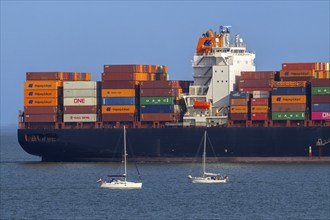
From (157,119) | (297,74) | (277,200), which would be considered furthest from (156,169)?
(277,200)

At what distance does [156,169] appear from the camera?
89062 mm

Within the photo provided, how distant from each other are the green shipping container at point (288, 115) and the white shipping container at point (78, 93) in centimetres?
1563

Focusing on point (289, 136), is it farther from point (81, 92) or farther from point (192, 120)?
point (81, 92)

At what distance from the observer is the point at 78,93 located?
3797 inches

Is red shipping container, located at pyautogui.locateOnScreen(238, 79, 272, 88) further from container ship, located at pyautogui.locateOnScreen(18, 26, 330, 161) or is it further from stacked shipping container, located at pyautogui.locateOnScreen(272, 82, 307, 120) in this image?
stacked shipping container, located at pyautogui.locateOnScreen(272, 82, 307, 120)

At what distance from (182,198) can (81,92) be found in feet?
94.0

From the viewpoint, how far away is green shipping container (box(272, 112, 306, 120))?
9231 centimetres

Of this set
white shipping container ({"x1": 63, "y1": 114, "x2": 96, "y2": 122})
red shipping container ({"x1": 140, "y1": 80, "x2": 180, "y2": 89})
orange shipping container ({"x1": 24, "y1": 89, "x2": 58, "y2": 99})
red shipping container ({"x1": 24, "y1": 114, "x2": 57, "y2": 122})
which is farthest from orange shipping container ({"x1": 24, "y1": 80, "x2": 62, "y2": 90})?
red shipping container ({"x1": 140, "y1": 80, "x2": 180, "y2": 89})

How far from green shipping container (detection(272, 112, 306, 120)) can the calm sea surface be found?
13.4ft

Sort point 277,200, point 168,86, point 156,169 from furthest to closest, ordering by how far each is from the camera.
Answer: point 168,86, point 156,169, point 277,200

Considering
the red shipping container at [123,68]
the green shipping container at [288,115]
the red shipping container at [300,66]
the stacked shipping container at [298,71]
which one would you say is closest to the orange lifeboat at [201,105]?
the red shipping container at [123,68]

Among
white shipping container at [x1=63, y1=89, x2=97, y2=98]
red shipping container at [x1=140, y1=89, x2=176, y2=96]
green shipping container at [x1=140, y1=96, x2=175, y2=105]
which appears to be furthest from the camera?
white shipping container at [x1=63, y1=89, x2=97, y2=98]

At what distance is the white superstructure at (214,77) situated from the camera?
9638 cm

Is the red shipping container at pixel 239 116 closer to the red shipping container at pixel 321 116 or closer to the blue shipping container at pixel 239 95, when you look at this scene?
the blue shipping container at pixel 239 95
